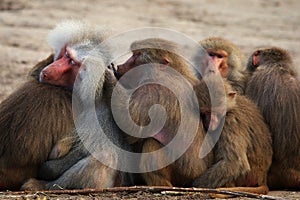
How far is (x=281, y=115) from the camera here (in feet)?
19.8

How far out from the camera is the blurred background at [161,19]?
10203mm

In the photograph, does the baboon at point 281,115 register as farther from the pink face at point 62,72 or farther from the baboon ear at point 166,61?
the pink face at point 62,72

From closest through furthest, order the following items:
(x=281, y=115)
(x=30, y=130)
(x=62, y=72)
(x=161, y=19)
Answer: (x=30, y=130) < (x=62, y=72) < (x=281, y=115) < (x=161, y=19)

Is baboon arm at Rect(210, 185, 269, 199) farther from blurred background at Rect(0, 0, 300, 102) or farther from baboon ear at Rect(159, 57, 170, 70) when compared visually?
blurred background at Rect(0, 0, 300, 102)

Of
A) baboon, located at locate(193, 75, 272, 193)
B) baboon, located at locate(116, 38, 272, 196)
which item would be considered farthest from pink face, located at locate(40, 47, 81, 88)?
baboon, located at locate(193, 75, 272, 193)

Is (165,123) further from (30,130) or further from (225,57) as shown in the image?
(225,57)

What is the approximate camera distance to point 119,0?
41.8ft

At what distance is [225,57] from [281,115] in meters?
0.99

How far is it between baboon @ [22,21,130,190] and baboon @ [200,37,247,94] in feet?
4.06

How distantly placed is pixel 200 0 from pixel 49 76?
7.69 meters

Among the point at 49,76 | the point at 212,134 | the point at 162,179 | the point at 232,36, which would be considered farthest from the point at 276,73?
the point at 232,36

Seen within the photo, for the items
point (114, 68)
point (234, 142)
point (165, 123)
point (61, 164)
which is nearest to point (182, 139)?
point (165, 123)

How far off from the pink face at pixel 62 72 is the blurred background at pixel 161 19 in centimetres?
352

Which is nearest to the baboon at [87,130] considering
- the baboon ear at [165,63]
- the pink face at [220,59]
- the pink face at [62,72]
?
the pink face at [62,72]
